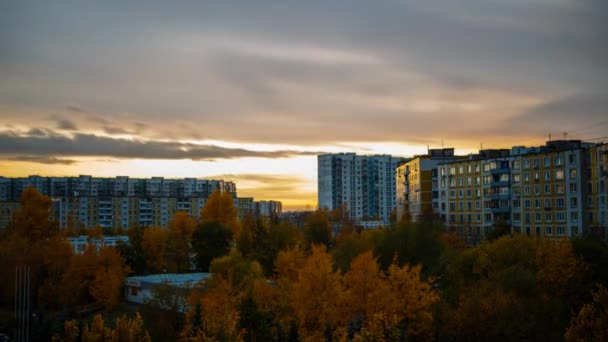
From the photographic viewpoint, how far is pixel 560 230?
56.2m

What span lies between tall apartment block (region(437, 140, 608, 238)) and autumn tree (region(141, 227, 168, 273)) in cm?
A: 2915

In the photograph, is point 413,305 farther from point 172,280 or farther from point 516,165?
point 516,165

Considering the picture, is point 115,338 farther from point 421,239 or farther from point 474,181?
point 474,181

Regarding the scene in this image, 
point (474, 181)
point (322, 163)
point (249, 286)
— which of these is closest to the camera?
point (249, 286)

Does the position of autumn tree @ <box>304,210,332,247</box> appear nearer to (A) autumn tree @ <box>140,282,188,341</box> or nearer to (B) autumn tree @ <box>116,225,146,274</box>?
(B) autumn tree @ <box>116,225,146,274</box>

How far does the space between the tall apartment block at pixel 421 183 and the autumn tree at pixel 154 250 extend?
1044 inches

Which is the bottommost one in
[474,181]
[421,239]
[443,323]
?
[443,323]

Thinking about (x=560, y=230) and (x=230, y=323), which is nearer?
(x=230, y=323)

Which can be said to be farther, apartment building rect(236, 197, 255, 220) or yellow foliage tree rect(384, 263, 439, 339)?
apartment building rect(236, 197, 255, 220)

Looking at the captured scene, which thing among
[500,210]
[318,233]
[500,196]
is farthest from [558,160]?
[318,233]

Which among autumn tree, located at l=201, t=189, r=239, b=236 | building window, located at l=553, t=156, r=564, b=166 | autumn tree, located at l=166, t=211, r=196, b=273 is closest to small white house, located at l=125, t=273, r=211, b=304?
autumn tree, located at l=166, t=211, r=196, b=273

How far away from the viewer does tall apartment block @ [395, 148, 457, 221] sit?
7331cm

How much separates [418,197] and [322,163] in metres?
63.0

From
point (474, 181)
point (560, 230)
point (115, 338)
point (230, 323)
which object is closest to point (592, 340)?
point (230, 323)
